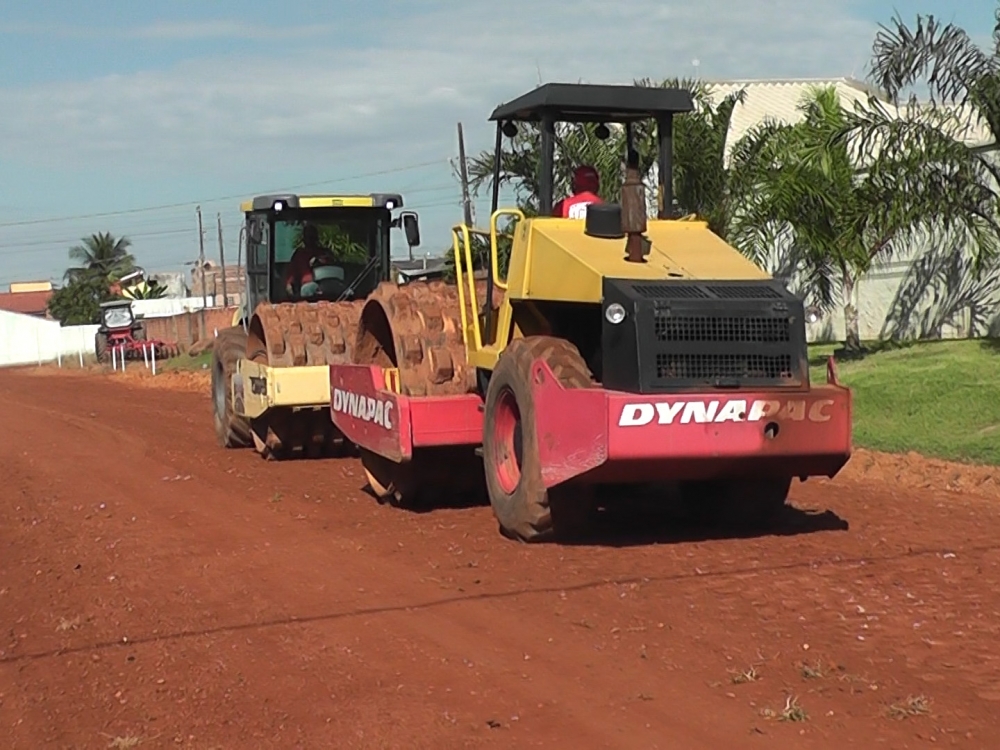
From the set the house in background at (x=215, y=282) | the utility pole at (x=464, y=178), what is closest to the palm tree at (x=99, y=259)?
the house in background at (x=215, y=282)

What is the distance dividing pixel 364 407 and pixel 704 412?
3488 millimetres

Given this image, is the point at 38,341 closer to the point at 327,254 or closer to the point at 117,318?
the point at 117,318

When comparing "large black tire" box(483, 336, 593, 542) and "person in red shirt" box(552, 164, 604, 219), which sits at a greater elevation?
"person in red shirt" box(552, 164, 604, 219)

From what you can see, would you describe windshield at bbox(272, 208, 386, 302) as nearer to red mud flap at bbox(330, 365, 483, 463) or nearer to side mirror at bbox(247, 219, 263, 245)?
side mirror at bbox(247, 219, 263, 245)

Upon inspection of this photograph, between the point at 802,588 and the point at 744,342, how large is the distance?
1.41 metres

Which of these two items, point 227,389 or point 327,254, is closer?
point 327,254

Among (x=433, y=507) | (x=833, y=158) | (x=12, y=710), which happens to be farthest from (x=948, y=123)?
(x=12, y=710)

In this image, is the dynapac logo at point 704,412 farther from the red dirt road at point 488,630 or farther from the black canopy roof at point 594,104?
the black canopy roof at point 594,104

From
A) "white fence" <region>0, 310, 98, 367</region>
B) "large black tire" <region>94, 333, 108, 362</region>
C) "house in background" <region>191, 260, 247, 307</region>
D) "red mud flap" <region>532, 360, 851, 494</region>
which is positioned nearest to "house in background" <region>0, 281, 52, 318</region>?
"house in background" <region>191, 260, 247, 307</region>

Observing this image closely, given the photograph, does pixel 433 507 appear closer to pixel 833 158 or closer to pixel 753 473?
pixel 753 473

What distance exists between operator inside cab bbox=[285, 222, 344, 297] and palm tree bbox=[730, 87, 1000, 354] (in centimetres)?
647

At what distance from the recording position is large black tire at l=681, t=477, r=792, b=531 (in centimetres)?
884

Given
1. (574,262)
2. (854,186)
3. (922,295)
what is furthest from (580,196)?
(922,295)

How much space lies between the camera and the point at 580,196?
910 cm
